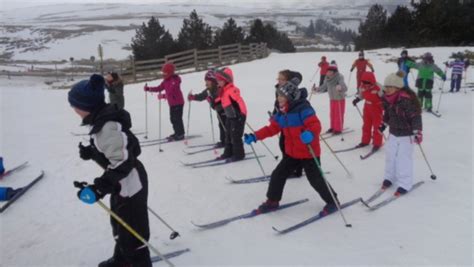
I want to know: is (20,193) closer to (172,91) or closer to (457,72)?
(172,91)

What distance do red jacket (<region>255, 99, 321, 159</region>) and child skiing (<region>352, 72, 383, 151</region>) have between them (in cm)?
303

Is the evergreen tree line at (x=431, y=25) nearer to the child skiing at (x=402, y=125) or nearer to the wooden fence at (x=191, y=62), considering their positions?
the wooden fence at (x=191, y=62)

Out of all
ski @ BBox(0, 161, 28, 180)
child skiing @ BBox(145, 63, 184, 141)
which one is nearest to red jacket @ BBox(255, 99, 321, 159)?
child skiing @ BBox(145, 63, 184, 141)

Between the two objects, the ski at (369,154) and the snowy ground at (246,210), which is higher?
the ski at (369,154)

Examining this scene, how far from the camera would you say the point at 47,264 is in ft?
11.7

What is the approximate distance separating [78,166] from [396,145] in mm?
5381

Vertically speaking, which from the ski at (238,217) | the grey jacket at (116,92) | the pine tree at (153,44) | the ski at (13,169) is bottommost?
the ski at (13,169)

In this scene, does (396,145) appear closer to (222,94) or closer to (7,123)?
(222,94)

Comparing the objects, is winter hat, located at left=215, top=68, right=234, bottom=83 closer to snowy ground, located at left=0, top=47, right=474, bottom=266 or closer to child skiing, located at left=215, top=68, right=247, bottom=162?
child skiing, located at left=215, top=68, right=247, bottom=162

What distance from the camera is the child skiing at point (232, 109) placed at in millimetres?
6242

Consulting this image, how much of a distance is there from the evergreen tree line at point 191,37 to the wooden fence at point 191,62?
24.2ft

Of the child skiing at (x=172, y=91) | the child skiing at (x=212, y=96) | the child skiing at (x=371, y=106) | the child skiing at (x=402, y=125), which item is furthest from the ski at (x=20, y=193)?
the child skiing at (x=371, y=106)

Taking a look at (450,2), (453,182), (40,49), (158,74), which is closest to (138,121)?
(453,182)

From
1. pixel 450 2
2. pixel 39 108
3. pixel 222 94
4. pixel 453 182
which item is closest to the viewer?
pixel 453 182
